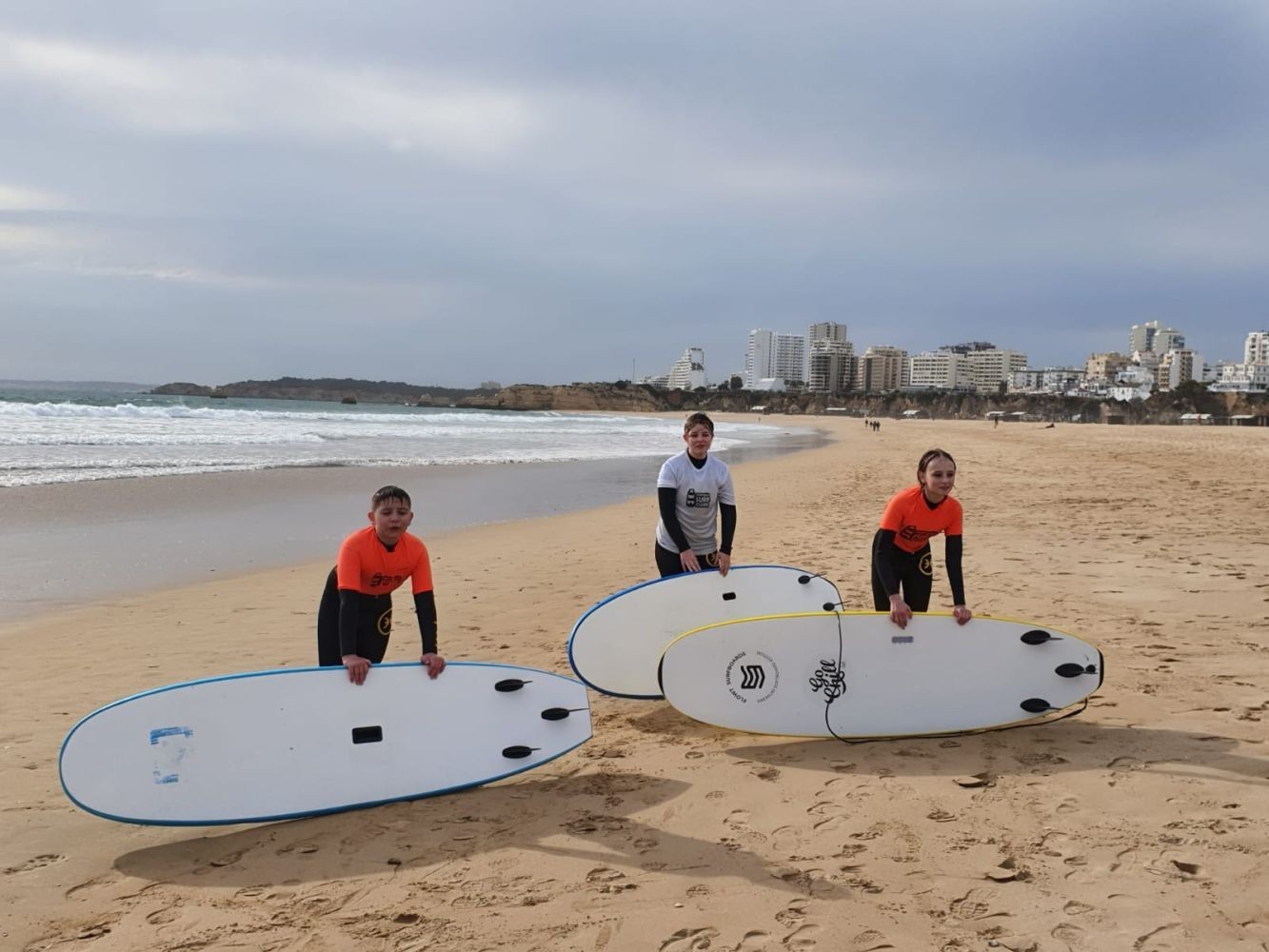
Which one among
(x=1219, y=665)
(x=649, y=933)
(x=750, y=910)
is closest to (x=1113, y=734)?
(x=1219, y=665)

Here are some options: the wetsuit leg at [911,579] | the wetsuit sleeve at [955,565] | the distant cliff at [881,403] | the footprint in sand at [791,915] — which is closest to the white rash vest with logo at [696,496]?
the wetsuit leg at [911,579]

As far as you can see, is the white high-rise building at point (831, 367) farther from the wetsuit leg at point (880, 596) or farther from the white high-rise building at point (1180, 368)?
the wetsuit leg at point (880, 596)

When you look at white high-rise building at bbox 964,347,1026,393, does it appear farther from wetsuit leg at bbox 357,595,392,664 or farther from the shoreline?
wetsuit leg at bbox 357,595,392,664

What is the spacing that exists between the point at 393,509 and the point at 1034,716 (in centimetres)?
308

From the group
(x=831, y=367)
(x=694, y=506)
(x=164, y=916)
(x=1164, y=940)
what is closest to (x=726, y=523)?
(x=694, y=506)

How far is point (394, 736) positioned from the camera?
341 centimetres

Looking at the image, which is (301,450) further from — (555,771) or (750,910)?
(750,910)

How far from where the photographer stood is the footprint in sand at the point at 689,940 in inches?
91.0

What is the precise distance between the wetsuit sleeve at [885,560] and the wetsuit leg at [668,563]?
1149mm

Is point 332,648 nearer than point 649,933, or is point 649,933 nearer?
point 649,933

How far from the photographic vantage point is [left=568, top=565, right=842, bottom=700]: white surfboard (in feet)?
14.8

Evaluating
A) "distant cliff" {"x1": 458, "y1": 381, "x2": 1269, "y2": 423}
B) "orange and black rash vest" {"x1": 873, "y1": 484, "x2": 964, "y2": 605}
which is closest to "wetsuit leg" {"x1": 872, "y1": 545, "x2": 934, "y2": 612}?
"orange and black rash vest" {"x1": 873, "y1": 484, "x2": 964, "y2": 605}

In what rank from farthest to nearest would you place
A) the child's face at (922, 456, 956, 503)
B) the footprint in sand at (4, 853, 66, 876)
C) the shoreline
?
the shoreline
the child's face at (922, 456, 956, 503)
the footprint in sand at (4, 853, 66, 876)

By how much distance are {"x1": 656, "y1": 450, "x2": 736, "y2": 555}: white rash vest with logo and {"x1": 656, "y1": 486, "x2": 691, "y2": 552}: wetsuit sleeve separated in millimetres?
15
